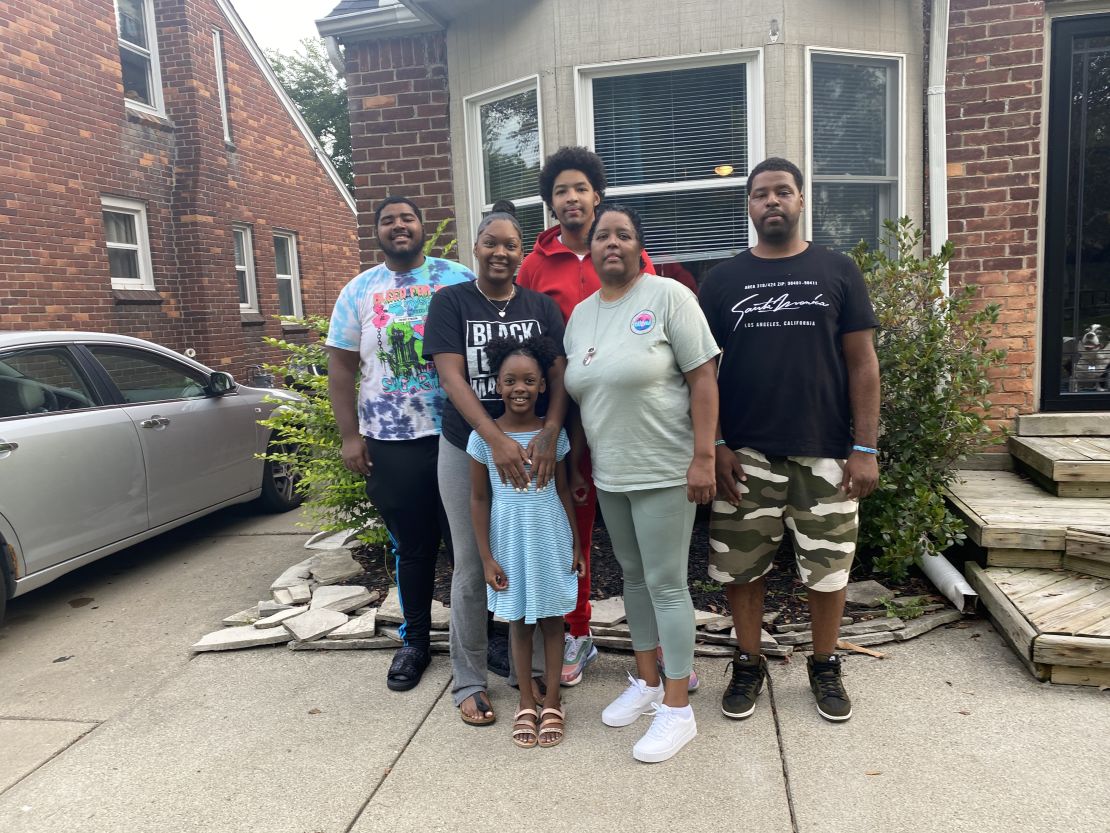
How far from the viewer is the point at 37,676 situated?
370 centimetres

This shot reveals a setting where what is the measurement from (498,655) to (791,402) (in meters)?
1.63

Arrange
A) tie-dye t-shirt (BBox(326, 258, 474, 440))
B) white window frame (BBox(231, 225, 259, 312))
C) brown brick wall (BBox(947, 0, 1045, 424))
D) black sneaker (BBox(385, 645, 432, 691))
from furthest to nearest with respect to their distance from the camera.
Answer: white window frame (BBox(231, 225, 259, 312)) < brown brick wall (BBox(947, 0, 1045, 424)) < black sneaker (BBox(385, 645, 432, 691)) < tie-dye t-shirt (BBox(326, 258, 474, 440))

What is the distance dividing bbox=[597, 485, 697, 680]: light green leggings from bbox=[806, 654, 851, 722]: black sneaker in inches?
21.7

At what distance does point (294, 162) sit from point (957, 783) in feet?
45.4

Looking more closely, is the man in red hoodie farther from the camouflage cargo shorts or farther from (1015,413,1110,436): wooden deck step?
(1015,413,1110,436): wooden deck step

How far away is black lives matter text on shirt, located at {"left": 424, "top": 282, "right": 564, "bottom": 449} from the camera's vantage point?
2879 millimetres

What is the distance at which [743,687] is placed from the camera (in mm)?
3002

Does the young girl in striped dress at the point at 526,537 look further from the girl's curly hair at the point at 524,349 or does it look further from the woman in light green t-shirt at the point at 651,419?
the woman in light green t-shirt at the point at 651,419

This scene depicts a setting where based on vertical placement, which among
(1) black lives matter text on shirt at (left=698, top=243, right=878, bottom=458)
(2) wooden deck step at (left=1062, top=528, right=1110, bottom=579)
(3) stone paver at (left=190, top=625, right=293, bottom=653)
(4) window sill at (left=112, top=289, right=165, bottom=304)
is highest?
(4) window sill at (left=112, top=289, right=165, bottom=304)

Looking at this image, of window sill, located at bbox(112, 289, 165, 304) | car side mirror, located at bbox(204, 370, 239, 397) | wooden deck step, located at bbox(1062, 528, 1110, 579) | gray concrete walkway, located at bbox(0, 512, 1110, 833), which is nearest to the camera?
gray concrete walkway, located at bbox(0, 512, 1110, 833)

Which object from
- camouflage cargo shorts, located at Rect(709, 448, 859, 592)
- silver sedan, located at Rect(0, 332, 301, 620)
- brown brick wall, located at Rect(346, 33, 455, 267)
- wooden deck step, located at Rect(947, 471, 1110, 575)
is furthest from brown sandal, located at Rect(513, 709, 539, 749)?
brown brick wall, located at Rect(346, 33, 455, 267)

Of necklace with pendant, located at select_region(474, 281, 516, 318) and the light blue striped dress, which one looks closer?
the light blue striped dress

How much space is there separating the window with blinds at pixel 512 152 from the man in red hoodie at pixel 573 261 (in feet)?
6.64

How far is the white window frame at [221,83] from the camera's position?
1184 centimetres
